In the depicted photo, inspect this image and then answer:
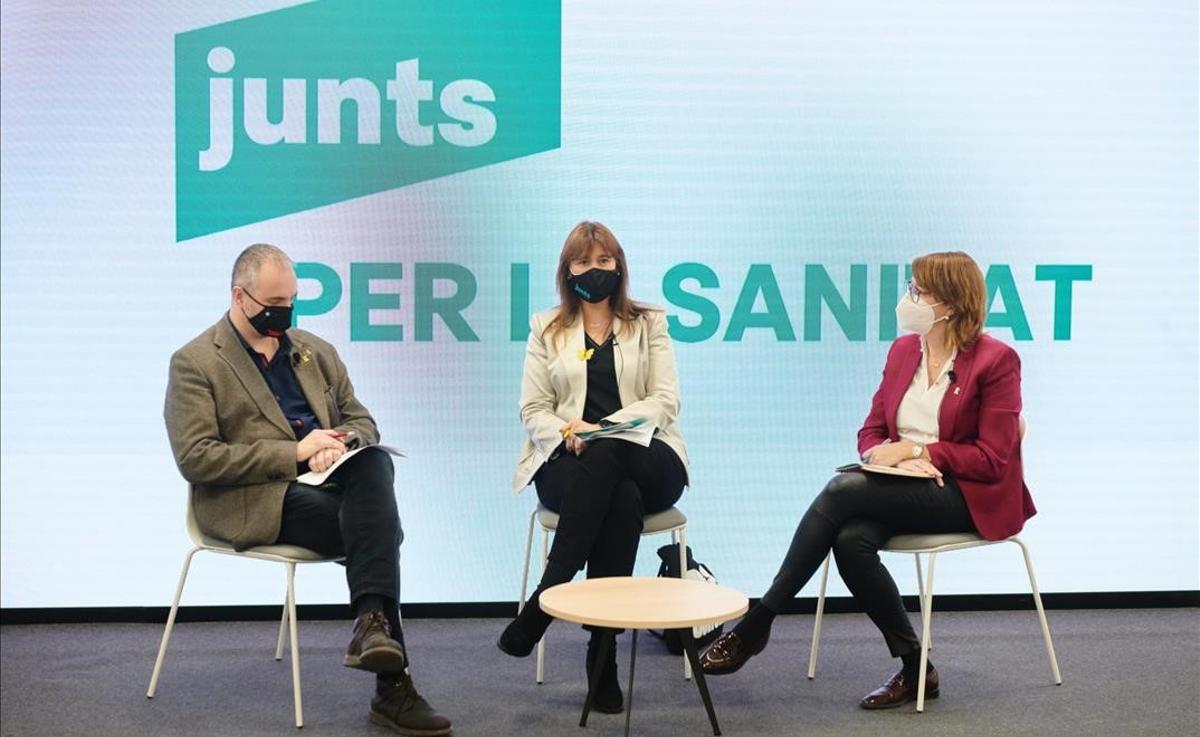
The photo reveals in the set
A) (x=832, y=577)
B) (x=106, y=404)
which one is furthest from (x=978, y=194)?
(x=106, y=404)

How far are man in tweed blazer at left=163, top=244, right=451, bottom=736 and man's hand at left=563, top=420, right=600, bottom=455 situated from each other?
0.51m

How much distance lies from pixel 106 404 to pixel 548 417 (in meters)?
1.64

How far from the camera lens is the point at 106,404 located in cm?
451

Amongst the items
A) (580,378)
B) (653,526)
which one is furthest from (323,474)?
(653,526)

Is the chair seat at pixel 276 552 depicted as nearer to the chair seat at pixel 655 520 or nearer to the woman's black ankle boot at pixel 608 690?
the chair seat at pixel 655 520

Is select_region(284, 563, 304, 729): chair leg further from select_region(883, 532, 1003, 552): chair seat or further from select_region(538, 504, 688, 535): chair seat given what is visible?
select_region(883, 532, 1003, 552): chair seat

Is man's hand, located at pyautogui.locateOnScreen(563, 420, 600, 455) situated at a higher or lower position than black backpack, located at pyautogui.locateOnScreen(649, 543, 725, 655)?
higher

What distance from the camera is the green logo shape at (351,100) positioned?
448 centimetres

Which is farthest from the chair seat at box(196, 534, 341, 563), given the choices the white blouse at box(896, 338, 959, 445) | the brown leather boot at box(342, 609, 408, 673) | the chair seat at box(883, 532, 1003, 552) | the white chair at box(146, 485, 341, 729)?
the white blouse at box(896, 338, 959, 445)

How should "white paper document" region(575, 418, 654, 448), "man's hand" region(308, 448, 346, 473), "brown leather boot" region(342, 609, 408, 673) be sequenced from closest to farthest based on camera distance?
"brown leather boot" region(342, 609, 408, 673)
"man's hand" region(308, 448, 346, 473)
"white paper document" region(575, 418, 654, 448)

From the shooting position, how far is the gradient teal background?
449cm

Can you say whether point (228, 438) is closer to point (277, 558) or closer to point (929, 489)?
point (277, 558)

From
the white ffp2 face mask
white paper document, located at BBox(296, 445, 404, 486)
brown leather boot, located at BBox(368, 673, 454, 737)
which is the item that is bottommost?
brown leather boot, located at BBox(368, 673, 454, 737)

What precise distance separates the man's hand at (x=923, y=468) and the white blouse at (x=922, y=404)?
11cm
